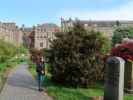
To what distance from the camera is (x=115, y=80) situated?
12.5 metres

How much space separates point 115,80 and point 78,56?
6355mm

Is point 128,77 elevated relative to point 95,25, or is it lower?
lower

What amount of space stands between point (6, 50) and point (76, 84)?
1919 inches

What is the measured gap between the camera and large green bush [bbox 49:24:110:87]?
61.4 feet

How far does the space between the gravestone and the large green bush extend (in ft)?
18.9

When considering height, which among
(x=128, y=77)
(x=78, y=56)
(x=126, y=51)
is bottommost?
(x=128, y=77)

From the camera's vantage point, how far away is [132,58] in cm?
1830

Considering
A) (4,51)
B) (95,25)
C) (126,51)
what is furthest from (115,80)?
(95,25)

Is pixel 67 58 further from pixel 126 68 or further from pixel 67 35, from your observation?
pixel 126 68

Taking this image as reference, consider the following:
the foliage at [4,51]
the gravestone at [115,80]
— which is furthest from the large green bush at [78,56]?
the foliage at [4,51]

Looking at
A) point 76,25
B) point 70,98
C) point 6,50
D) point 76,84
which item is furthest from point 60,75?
point 6,50

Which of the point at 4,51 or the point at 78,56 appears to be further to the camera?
the point at 4,51

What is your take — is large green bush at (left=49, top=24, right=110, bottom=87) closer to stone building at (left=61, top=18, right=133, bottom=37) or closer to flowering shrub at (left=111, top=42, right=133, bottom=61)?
stone building at (left=61, top=18, right=133, bottom=37)

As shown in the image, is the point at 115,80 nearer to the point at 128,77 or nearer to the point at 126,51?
the point at 128,77
